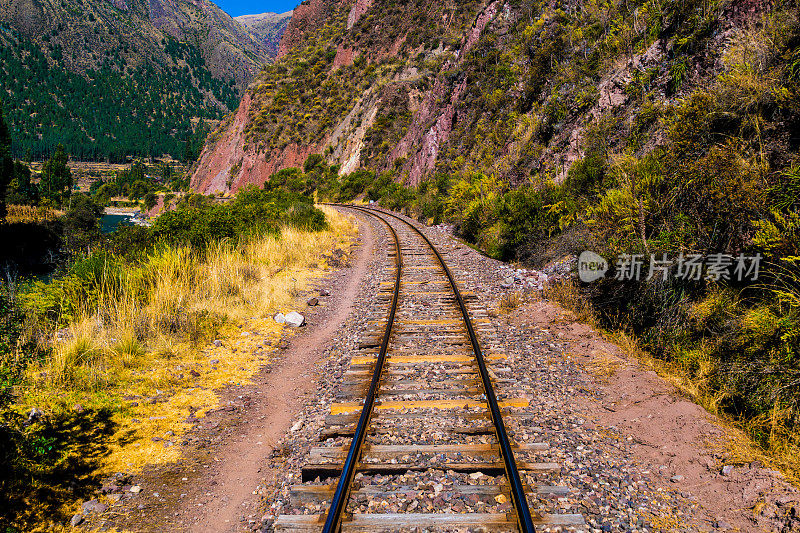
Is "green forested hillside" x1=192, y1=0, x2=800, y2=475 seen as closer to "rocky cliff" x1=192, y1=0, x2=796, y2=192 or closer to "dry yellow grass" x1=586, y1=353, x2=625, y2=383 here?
"rocky cliff" x1=192, y1=0, x2=796, y2=192

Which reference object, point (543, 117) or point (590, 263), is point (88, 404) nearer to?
point (590, 263)

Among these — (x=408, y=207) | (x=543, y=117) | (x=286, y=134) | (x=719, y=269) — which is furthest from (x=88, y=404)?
(x=286, y=134)

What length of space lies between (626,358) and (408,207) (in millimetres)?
22826

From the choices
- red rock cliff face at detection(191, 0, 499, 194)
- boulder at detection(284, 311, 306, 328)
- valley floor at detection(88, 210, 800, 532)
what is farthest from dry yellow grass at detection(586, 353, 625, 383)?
red rock cliff face at detection(191, 0, 499, 194)

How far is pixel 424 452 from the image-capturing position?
4031mm

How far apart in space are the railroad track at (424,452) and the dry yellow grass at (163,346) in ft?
5.83

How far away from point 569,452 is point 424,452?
4.65 ft

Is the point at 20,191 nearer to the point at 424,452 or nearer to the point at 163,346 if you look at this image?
the point at 163,346

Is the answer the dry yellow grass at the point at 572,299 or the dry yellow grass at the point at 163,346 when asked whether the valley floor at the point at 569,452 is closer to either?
the dry yellow grass at the point at 163,346

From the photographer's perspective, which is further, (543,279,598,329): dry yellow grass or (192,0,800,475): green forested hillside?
(543,279,598,329): dry yellow grass

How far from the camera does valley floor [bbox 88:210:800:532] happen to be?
337 centimetres

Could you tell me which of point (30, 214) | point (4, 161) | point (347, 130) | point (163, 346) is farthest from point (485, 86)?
point (30, 214)

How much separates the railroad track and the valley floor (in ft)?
0.81

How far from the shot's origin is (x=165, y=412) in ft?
16.6
